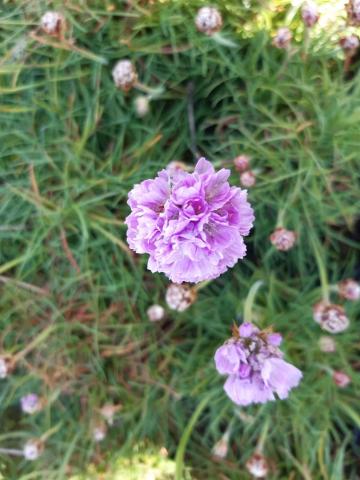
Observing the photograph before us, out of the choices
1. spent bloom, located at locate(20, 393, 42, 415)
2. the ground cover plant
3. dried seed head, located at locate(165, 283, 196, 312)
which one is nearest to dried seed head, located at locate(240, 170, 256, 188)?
the ground cover plant

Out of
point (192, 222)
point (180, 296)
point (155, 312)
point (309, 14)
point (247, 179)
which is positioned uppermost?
point (309, 14)

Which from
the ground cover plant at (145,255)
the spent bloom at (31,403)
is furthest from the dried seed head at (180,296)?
the spent bloom at (31,403)

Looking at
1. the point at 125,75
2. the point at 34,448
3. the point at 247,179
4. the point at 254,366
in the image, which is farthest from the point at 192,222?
the point at 34,448

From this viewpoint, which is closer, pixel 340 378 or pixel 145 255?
pixel 340 378

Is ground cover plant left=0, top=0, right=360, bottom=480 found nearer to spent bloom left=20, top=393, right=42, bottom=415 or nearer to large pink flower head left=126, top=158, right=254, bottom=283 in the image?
spent bloom left=20, top=393, right=42, bottom=415

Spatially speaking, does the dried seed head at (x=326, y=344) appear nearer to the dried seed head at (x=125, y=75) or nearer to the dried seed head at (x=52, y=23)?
the dried seed head at (x=125, y=75)

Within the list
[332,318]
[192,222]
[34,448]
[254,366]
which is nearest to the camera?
[192,222]

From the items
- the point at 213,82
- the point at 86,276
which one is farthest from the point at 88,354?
the point at 213,82

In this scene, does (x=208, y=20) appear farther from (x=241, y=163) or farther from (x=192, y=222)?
(x=192, y=222)

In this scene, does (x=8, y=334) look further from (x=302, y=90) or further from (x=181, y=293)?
(x=302, y=90)
